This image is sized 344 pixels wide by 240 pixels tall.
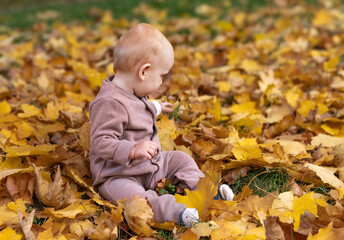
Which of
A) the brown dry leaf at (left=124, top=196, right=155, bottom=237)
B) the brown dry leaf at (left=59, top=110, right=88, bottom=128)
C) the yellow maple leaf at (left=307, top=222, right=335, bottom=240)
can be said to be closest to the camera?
the yellow maple leaf at (left=307, top=222, right=335, bottom=240)

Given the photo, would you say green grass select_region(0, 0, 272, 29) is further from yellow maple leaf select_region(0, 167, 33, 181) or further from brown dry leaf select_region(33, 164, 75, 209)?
brown dry leaf select_region(33, 164, 75, 209)

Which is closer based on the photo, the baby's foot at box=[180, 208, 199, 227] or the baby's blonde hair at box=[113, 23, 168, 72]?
the baby's foot at box=[180, 208, 199, 227]

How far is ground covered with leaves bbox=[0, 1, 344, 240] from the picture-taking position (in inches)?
73.5

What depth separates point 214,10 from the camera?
6.89 m

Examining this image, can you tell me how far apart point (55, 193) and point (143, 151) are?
47 centimetres

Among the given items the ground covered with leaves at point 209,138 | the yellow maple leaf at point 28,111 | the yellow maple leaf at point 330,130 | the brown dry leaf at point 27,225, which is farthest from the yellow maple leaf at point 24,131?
the yellow maple leaf at point 330,130

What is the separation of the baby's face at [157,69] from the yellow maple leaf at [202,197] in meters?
0.56

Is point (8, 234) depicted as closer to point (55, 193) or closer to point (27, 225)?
point (27, 225)

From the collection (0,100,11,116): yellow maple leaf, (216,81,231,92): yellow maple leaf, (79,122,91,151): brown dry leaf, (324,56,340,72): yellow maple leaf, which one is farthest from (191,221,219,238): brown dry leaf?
(324,56,340,72): yellow maple leaf

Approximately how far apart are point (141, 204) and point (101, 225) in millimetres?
189

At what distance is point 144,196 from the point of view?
198 cm

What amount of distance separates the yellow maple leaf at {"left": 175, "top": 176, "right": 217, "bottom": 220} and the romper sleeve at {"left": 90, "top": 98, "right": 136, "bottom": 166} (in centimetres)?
32

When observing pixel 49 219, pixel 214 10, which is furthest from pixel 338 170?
pixel 214 10

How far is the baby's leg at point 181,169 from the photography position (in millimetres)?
2125
